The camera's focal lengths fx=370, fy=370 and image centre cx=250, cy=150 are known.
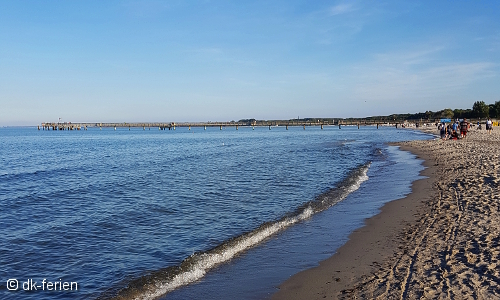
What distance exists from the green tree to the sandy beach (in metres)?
116

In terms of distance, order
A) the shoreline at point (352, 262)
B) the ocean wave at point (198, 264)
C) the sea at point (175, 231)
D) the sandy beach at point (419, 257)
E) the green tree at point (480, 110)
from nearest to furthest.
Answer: the sandy beach at point (419, 257), the shoreline at point (352, 262), the ocean wave at point (198, 264), the sea at point (175, 231), the green tree at point (480, 110)

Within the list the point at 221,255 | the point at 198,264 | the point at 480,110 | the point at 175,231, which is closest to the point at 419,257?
the point at 221,255

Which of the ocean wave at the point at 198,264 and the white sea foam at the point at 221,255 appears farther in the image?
the white sea foam at the point at 221,255

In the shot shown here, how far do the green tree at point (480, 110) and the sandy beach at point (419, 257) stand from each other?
11636cm

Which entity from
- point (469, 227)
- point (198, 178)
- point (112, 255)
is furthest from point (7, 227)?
point (469, 227)

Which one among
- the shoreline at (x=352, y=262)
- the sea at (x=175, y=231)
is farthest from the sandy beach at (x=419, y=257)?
the sea at (x=175, y=231)

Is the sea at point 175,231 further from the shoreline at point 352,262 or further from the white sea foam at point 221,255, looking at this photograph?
the shoreline at point 352,262

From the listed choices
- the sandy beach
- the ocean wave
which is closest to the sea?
the ocean wave

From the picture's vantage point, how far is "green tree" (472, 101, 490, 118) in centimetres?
10956

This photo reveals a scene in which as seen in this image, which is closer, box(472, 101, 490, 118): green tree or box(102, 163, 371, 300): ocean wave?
box(102, 163, 371, 300): ocean wave

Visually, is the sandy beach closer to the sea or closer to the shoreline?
the shoreline

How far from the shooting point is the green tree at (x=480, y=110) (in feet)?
359

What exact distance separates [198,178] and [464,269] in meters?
15.6

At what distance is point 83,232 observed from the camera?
10.3m
